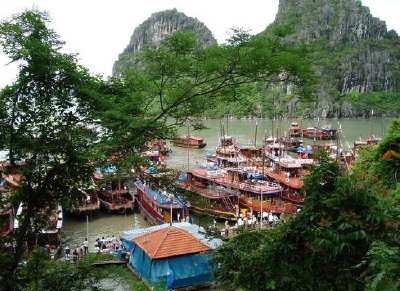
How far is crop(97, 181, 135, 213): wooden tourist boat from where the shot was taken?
70.3ft

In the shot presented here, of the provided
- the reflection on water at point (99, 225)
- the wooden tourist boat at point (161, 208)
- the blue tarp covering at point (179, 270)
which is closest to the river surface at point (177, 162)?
the reflection on water at point (99, 225)

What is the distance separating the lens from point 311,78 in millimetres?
5176

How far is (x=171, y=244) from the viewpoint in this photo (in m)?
12.0

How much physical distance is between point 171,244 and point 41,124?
8.11m

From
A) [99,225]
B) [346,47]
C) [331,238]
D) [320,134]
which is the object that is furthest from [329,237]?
[346,47]

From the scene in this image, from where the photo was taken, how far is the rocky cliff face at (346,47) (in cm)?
8331

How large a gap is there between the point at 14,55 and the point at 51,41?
497mm

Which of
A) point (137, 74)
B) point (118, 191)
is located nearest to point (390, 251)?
point (137, 74)

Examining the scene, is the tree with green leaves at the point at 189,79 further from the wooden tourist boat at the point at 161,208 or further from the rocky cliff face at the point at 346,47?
the rocky cliff face at the point at 346,47

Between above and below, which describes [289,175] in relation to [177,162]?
above

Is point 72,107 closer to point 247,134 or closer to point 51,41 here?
point 51,41

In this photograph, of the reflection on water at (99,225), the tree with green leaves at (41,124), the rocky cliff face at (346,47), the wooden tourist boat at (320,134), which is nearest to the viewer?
the tree with green leaves at (41,124)

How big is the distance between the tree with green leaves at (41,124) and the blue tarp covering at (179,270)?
7276 mm

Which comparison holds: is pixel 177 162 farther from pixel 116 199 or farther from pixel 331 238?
pixel 331 238
